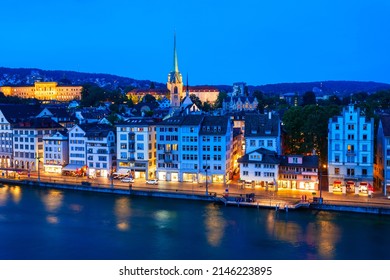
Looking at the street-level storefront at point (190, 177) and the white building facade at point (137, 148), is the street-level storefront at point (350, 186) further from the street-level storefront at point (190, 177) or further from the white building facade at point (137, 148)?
the white building facade at point (137, 148)

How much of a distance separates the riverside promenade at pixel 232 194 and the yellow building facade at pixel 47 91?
125633mm

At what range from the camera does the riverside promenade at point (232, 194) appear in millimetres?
33656

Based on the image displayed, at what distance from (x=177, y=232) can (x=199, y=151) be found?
14.3 meters

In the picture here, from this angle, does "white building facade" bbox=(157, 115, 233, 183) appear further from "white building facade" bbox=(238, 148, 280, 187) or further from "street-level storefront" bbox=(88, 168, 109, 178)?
"street-level storefront" bbox=(88, 168, 109, 178)

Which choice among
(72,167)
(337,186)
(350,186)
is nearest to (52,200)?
(72,167)

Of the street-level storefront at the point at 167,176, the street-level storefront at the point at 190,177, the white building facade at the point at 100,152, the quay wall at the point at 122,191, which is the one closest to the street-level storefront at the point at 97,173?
the white building facade at the point at 100,152

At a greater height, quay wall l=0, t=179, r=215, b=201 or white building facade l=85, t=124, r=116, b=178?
white building facade l=85, t=124, r=116, b=178

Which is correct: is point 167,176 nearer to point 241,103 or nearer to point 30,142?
point 30,142

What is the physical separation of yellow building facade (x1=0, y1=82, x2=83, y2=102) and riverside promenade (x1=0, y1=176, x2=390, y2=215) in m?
126

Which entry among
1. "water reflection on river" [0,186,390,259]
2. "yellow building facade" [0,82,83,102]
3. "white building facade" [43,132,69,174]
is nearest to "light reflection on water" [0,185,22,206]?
"water reflection on river" [0,186,390,259]

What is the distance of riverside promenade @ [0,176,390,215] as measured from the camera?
33656 millimetres

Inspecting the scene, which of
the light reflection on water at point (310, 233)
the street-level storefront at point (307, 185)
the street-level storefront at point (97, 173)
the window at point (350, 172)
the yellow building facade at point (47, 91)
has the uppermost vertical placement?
the yellow building facade at point (47, 91)

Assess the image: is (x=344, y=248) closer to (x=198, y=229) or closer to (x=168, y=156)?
(x=198, y=229)
